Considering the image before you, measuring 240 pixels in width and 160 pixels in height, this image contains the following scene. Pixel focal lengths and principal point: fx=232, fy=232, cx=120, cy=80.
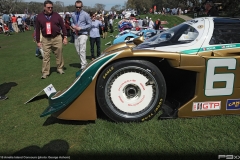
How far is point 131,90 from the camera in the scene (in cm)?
331

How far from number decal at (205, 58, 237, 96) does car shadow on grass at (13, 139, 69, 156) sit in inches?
78.5

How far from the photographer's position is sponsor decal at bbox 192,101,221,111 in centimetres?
317

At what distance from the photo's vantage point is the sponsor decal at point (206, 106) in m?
3.17

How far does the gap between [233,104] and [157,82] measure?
1129mm

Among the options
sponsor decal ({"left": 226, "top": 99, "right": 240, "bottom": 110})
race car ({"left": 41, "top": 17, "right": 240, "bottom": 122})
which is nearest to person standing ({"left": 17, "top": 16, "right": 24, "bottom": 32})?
race car ({"left": 41, "top": 17, "right": 240, "bottom": 122})

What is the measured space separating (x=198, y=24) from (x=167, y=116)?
1.48 meters

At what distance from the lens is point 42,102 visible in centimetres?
446

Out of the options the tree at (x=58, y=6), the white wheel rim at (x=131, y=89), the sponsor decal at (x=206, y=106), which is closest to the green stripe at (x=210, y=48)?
the white wheel rim at (x=131, y=89)

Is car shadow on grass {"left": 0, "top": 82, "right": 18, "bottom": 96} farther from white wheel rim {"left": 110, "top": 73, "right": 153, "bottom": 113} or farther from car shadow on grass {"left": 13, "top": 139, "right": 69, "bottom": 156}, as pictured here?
white wheel rim {"left": 110, "top": 73, "right": 153, "bottom": 113}

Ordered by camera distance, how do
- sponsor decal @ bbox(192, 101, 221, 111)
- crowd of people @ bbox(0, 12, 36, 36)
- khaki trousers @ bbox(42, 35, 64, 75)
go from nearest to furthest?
sponsor decal @ bbox(192, 101, 221, 111) → khaki trousers @ bbox(42, 35, 64, 75) → crowd of people @ bbox(0, 12, 36, 36)

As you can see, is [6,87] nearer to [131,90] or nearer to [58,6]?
[131,90]

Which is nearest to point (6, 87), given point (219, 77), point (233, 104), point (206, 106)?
point (206, 106)

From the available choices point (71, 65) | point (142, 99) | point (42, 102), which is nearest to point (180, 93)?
point (142, 99)

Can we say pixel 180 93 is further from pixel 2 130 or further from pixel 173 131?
pixel 2 130
